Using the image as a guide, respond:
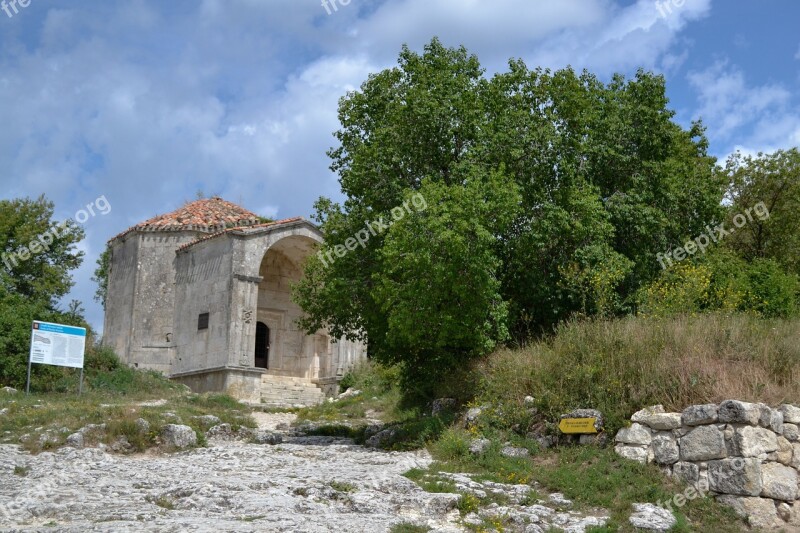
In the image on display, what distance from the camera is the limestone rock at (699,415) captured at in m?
11.9

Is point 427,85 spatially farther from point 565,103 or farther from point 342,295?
point 342,295

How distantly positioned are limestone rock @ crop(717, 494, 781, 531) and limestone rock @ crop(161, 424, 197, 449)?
9.02 meters

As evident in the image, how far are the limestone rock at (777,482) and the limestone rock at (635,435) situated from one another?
5.34ft

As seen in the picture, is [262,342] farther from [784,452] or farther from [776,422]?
[784,452]

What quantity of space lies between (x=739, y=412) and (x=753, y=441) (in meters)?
0.43

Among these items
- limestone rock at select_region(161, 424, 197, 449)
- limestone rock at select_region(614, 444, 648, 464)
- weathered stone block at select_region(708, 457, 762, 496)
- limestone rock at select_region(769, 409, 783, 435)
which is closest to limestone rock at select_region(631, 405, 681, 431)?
limestone rock at select_region(614, 444, 648, 464)

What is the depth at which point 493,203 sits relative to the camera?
16.1 meters

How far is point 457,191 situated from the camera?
52.6 ft

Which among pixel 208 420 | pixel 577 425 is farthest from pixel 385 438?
pixel 577 425

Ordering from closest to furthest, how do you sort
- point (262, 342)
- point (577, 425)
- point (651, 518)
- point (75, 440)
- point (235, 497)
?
point (651, 518)
point (235, 497)
point (577, 425)
point (75, 440)
point (262, 342)

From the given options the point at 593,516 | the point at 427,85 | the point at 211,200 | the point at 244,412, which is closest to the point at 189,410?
the point at 244,412

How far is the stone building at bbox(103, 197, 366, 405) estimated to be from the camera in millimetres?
27453

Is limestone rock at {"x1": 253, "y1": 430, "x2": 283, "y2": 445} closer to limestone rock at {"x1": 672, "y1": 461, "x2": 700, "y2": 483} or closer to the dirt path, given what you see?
the dirt path

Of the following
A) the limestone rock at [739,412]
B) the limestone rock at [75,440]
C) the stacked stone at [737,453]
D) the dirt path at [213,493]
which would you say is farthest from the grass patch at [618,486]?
the limestone rock at [75,440]
